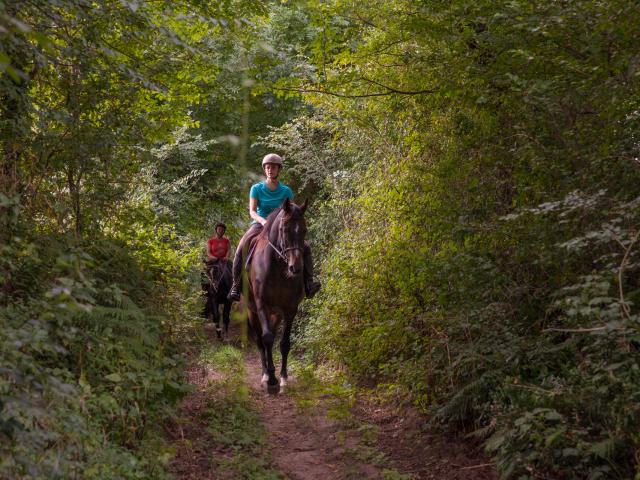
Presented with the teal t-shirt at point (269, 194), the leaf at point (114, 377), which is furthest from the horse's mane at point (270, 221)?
the leaf at point (114, 377)

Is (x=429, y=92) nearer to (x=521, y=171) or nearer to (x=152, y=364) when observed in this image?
(x=521, y=171)

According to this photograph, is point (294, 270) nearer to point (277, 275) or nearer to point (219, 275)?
point (277, 275)

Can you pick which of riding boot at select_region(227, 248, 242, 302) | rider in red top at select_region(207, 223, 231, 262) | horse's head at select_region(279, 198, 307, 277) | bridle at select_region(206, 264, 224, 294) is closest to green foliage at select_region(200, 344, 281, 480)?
riding boot at select_region(227, 248, 242, 302)

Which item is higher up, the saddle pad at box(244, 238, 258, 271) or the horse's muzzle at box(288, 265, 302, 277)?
the saddle pad at box(244, 238, 258, 271)

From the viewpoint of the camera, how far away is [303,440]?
7.52 metres

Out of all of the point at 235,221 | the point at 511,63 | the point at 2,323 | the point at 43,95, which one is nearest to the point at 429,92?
the point at 511,63

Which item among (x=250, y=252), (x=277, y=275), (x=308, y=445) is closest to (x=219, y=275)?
(x=250, y=252)

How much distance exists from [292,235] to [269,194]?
1.59 meters

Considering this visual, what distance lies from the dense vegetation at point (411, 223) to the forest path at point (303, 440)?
0.42 metres

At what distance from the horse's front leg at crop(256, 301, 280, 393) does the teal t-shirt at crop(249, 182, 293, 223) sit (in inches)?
67.3

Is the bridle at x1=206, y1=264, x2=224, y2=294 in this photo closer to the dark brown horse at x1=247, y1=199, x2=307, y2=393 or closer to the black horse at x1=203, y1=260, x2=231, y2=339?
the black horse at x1=203, y1=260, x2=231, y2=339

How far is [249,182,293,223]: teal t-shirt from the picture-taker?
11.0 meters

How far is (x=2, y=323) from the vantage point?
4566mm

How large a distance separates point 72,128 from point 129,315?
1.99 metres
